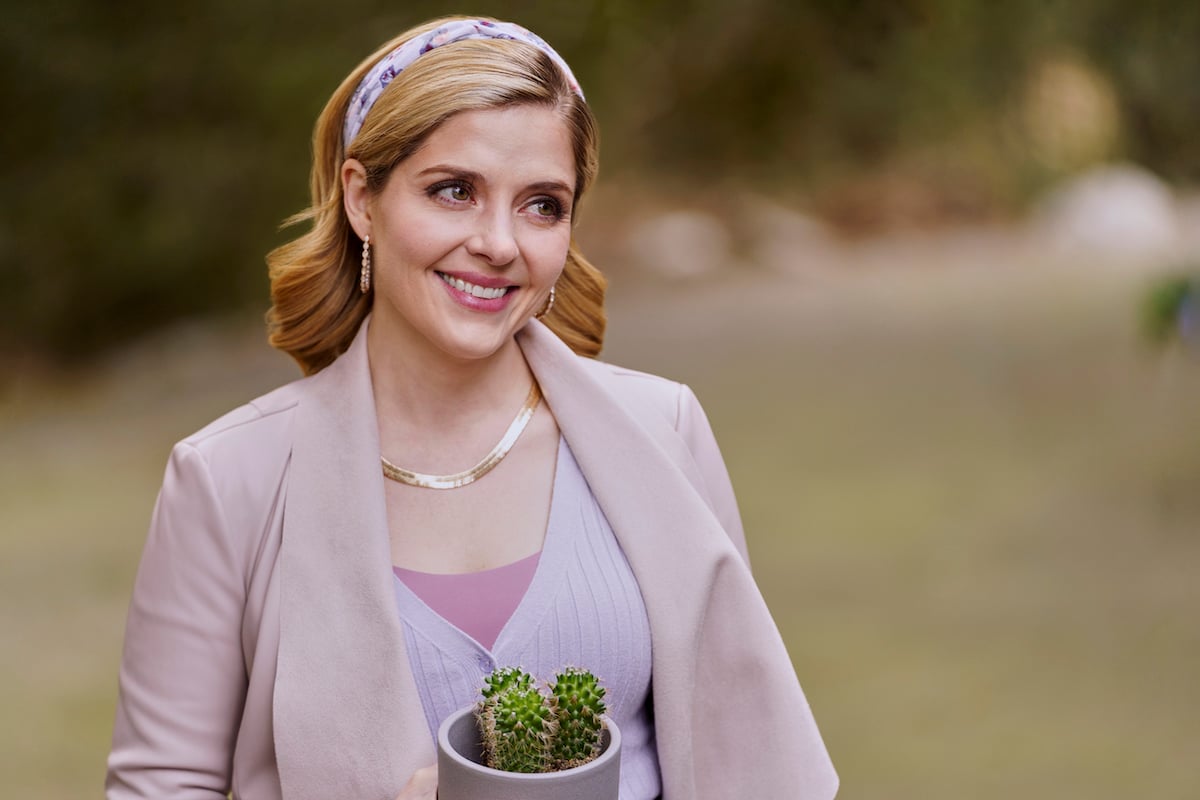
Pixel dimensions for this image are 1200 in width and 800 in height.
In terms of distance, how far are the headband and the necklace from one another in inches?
14.7

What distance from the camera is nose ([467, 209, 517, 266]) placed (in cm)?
153

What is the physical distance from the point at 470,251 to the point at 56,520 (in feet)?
18.9

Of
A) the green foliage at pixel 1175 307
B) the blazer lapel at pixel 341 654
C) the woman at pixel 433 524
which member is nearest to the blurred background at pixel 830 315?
the green foliage at pixel 1175 307

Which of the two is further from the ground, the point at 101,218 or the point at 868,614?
the point at 101,218

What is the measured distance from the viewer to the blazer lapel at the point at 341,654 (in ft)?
5.03

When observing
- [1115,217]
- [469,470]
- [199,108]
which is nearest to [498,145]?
[469,470]

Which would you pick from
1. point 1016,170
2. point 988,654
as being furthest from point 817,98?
point 988,654

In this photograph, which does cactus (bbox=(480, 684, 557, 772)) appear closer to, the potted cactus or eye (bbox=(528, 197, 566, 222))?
the potted cactus

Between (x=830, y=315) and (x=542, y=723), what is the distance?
9.38 metres

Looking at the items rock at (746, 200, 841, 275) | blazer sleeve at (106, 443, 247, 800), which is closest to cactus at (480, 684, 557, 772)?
blazer sleeve at (106, 443, 247, 800)

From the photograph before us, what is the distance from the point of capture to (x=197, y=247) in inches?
348

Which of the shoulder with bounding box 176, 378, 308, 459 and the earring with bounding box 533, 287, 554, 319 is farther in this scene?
the earring with bounding box 533, 287, 554, 319

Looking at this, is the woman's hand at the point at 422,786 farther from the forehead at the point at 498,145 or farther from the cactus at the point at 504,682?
the forehead at the point at 498,145

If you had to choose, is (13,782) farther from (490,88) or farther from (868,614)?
(490,88)
